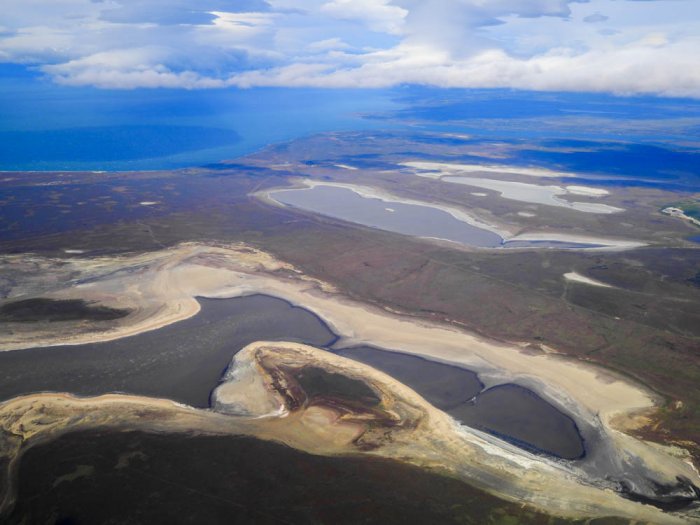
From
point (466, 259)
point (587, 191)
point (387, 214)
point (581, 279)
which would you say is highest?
point (587, 191)

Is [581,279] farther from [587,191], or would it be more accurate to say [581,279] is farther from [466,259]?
[587,191]

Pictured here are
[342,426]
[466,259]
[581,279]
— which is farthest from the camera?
[466,259]

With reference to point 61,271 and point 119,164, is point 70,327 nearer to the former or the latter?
point 61,271

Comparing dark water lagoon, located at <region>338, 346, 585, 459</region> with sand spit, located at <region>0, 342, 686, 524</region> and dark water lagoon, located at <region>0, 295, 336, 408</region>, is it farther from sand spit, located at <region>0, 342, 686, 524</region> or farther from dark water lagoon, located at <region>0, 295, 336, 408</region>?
dark water lagoon, located at <region>0, 295, 336, 408</region>

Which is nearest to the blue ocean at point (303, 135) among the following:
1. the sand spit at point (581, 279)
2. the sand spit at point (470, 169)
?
the sand spit at point (470, 169)

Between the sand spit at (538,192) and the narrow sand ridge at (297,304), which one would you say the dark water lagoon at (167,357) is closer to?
the narrow sand ridge at (297,304)

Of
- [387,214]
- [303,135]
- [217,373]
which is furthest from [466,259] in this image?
[303,135]

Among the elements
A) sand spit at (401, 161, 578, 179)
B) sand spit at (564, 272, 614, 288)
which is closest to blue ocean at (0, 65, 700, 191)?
sand spit at (401, 161, 578, 179)
